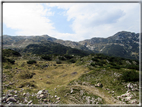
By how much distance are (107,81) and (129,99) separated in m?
9.20

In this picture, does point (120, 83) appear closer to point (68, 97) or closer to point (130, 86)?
point (130, 86)

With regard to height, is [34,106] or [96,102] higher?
[34,106]

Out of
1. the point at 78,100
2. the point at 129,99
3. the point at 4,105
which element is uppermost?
the point at 4,105

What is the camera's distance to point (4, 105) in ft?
37.4

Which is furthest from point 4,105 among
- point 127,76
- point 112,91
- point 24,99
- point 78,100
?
point 127,76

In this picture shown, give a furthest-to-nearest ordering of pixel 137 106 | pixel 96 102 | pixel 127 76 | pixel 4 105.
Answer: pixel 127 76
pixel 96 102
pixel 137 106
pixel 4 105

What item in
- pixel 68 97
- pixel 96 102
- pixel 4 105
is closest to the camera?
pixel 4 105

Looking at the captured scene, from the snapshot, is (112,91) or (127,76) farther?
(127,76)

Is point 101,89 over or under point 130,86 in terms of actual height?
under

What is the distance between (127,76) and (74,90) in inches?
621

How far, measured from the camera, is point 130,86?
786 inches

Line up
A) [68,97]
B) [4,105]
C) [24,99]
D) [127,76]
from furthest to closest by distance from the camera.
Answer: [127,76] < [68,97] < [24,99] < [4,105]

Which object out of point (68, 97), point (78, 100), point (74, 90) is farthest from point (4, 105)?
point (74, 90)

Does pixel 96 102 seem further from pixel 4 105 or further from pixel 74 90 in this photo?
pixel 4 105
